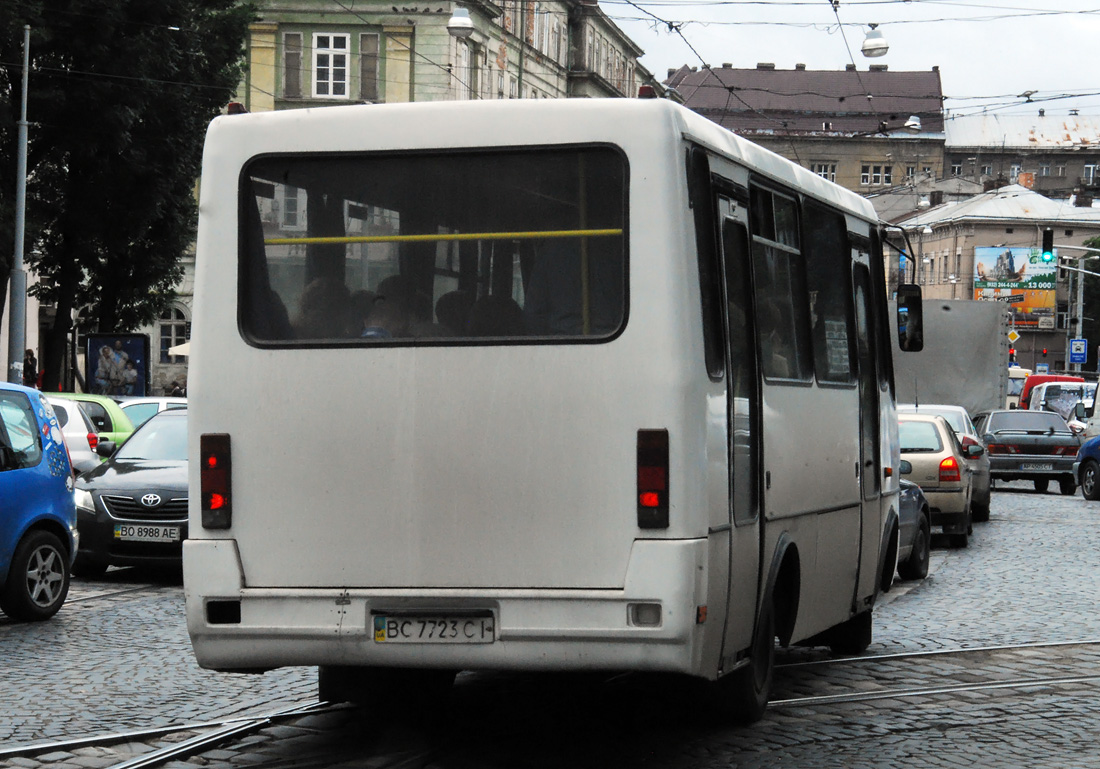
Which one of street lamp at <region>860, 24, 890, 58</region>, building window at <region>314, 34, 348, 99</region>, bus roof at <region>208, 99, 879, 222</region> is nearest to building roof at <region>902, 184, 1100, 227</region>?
building window at <region>314, 34, 348, 99</region>

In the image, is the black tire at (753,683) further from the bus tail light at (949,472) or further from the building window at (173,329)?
the building window at (173,329)

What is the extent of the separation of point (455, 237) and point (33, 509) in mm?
6412

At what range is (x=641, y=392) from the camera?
6.97m

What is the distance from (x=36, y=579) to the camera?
12.9 m

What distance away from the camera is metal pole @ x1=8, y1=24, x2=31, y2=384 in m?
35.2

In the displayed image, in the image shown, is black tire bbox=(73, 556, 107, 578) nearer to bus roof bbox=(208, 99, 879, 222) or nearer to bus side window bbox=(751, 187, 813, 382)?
bus side window bbox=(751, 187, 813, 382)

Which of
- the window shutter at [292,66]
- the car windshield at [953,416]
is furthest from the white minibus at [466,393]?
the window shutter at [292,66]

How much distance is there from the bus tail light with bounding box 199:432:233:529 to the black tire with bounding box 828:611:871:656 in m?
5.02

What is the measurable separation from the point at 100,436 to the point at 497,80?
47870 mm

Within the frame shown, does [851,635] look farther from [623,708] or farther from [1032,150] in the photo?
[1032,150]

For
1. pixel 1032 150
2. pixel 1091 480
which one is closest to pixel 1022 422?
pixel 1091 480

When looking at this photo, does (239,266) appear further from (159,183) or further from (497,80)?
(497,80)

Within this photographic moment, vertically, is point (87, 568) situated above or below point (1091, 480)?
below

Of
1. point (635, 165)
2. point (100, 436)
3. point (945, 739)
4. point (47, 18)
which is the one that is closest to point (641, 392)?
point (635, 165)
